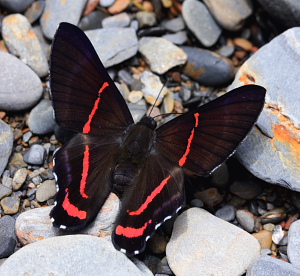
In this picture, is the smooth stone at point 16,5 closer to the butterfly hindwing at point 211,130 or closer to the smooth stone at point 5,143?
the smooth stone at point 5,143

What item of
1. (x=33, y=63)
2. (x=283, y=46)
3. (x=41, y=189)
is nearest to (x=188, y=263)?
(x=41, y=189)

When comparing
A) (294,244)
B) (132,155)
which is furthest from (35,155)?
(294,244)

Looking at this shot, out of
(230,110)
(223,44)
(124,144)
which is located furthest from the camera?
(223,44)

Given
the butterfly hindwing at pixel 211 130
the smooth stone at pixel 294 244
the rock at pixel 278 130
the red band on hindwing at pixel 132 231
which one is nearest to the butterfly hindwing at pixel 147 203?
the red band on hindwing at pixel 132 231

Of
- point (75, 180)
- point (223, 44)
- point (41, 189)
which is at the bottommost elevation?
point (41, 189)

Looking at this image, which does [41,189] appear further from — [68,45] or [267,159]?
[267,159]
